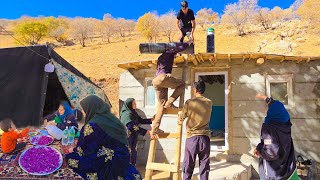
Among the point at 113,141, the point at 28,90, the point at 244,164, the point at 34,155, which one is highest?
the point at 28,90

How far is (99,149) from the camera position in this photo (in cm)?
297

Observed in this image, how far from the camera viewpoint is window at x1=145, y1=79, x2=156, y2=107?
8.22 metres

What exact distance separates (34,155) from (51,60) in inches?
97.7

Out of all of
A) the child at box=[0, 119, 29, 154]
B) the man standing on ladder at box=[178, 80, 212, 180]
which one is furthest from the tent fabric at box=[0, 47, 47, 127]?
the man standing on ladder at box=[178, 80, 212, 180]

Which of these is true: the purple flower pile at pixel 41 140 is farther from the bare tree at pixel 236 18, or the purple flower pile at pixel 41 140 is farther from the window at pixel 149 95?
the bare tree at pixel 236 18

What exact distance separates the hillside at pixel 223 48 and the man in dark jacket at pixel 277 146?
13.5 m

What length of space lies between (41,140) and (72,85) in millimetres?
2188

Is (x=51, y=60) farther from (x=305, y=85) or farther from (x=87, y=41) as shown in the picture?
A: (x=87, y=41)

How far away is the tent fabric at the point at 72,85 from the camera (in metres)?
7.10

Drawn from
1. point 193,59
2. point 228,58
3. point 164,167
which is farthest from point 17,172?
point 228,58

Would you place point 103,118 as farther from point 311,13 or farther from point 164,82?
point 311,13

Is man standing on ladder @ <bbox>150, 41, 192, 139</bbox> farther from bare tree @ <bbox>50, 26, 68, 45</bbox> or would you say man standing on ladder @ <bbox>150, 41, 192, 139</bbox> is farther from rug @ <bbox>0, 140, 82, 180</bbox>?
bare tree @ <bbox>50, 26, 68, 45</bbox>

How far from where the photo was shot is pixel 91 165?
9.77 feet

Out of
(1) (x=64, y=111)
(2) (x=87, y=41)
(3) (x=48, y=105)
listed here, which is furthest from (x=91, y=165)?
(2) (x=87, y=41)
